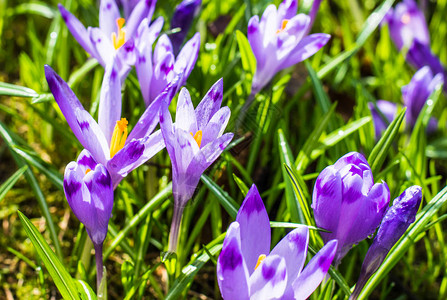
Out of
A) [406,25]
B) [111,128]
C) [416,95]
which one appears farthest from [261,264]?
[406,25]

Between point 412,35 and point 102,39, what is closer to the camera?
point 102,39

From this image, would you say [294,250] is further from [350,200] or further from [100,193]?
[100,193]

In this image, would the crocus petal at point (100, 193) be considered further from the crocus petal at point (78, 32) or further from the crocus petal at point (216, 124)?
the crocus petal at point (78, 32)

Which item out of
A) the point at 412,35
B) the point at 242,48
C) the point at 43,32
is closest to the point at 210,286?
the point at 242,48

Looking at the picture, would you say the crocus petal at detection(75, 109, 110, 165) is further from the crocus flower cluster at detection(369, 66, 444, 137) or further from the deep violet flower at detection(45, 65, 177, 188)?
the crocus flower cluster at detection(369, 66, 444, 137)

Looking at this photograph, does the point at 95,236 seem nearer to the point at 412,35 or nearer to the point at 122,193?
the point at 122,193

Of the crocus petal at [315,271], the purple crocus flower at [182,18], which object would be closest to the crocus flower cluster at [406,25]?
the purple crocus flower at [182,18]
